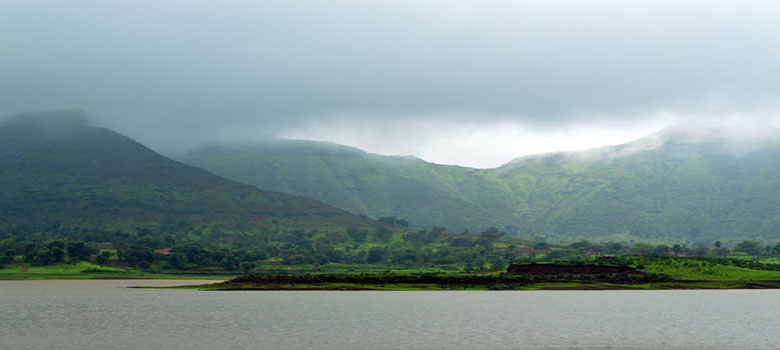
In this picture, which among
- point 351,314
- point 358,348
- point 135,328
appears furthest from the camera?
point 351,314

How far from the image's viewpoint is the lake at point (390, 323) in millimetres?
77625

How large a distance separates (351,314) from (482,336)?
3617 cm

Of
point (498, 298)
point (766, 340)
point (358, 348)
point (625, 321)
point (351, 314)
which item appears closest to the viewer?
point (358, 348)

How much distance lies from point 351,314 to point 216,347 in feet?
140

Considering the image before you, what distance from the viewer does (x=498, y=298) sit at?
156625 millimetres

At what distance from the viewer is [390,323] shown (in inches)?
3920

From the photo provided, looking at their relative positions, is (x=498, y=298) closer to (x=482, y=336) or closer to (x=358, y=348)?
(x=482, y=336)

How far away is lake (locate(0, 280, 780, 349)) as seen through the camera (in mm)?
77625

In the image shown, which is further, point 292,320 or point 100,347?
point 292,320

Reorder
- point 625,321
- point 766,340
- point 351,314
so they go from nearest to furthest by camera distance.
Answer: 1. point 766,340
2. point 625,321
3. point 351,314

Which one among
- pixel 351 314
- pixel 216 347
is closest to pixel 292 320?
pixel 351 314

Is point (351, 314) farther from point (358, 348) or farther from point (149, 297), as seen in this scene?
point (149, 297)

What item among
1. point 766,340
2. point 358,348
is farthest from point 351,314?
point 766,340

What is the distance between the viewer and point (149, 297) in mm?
159125
